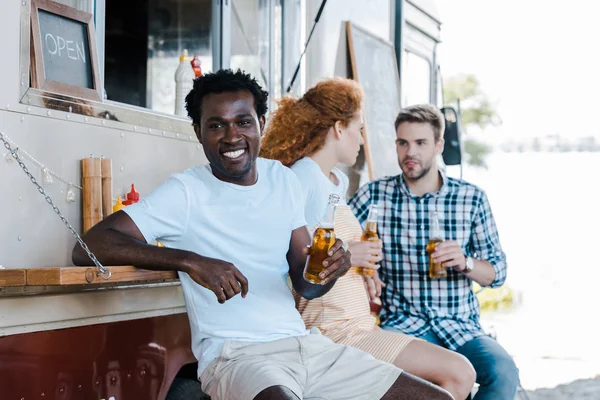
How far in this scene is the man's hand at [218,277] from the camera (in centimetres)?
225

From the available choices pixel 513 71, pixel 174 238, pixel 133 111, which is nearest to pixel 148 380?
pixel 174 238

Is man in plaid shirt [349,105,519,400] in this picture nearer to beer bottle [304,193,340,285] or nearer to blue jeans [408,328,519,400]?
blue jeans [408,328,519,400]

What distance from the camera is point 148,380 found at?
288 cm

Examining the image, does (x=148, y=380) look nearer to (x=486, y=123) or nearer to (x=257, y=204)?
(x=257, y=204)

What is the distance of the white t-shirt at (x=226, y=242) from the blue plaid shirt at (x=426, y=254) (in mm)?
1344

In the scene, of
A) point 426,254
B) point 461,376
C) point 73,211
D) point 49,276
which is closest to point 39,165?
point 73,211

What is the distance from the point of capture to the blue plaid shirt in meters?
3.87

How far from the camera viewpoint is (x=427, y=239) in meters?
3.94

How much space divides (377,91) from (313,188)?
3.04 metres

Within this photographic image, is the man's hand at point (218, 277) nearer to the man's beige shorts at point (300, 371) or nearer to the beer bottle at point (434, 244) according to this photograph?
the man's beige shorts at point (300, 371)

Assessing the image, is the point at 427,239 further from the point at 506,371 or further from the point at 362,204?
the point at 506,371

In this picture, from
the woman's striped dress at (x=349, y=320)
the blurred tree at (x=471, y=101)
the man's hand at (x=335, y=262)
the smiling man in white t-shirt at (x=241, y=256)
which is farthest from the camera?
the blurred tree at (x=471, y=101)

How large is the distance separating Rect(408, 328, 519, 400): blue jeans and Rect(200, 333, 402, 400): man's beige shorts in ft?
3.48

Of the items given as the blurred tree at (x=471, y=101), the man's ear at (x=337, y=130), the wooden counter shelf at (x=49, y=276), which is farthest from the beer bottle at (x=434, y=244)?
the blurred tree at (x=471, y=101)
